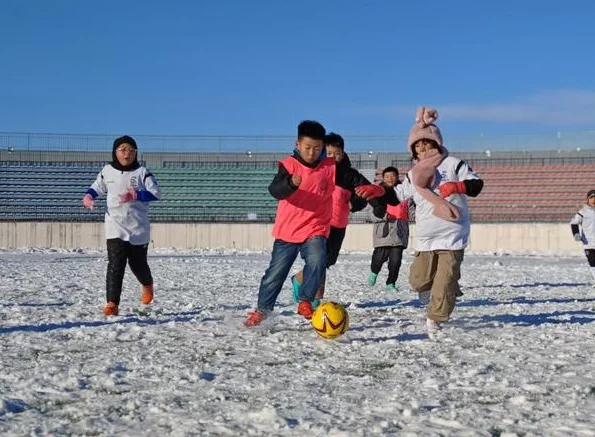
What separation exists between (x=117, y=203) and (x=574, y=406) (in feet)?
18.0

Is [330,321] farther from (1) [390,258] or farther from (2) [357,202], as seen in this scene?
(1) [390,258]

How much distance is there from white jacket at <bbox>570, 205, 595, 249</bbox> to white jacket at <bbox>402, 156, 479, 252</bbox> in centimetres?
733

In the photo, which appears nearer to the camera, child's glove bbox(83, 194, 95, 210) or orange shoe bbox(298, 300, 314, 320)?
orange shoe bbox(298, 300, 314, 320)

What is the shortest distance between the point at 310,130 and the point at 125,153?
97.3 inches

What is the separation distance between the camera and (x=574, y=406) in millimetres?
3990

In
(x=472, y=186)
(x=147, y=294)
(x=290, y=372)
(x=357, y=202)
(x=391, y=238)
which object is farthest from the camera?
(x=391, y=238)

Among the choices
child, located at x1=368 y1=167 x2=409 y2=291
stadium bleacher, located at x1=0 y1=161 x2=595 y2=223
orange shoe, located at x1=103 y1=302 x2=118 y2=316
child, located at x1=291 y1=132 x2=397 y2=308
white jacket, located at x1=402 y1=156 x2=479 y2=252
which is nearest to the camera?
white jacket, located at x1=402 y1=156 x2=479 y2=252

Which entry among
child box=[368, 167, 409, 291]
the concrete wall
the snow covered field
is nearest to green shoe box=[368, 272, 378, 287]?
child box=[368, 167, 409, 291]

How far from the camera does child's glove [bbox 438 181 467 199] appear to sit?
641 cm

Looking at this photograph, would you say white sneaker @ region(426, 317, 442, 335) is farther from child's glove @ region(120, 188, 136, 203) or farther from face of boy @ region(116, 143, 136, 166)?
face of boy @ region(116, 143, 136, 166)

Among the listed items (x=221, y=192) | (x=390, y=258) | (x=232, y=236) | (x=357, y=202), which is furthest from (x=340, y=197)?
(x=221, y=192)

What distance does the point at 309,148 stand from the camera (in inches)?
265

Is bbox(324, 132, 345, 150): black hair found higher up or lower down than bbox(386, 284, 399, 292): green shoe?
higher up

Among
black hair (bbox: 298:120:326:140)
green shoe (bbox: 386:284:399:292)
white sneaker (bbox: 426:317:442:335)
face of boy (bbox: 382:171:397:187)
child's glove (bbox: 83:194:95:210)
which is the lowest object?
green shoe (bbox: 386:284:399:292)
